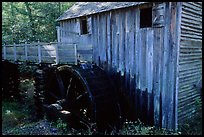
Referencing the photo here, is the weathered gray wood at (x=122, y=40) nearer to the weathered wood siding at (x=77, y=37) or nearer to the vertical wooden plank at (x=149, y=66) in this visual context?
the vertical wooden plank at (x=149, y=66)

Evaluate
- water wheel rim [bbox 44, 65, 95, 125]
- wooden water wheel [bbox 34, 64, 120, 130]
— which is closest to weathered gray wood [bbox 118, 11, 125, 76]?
wooden water wheel [bbox 34, 64, 120, 130]

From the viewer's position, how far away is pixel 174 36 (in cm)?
841

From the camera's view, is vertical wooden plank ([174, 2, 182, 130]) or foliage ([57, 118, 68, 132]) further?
foliage ([57, 118, 68, 132])

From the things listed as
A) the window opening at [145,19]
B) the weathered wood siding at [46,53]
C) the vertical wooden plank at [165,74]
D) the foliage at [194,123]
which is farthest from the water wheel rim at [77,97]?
the window opening at [145,19]

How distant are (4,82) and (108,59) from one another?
8.84 m

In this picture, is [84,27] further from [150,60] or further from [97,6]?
[150,60]

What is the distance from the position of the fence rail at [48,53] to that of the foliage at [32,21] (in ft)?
19.3

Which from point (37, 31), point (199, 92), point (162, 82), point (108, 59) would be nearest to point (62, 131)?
point (108, 59)

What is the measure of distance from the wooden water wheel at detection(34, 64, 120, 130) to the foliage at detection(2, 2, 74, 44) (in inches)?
334

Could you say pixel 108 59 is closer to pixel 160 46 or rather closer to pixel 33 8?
pixel 160 46

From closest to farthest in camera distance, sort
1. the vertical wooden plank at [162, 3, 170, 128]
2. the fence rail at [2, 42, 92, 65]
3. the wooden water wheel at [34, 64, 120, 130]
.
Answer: the vertical wooden plank at [162, 3, 170, 128] < the wooden water wheel at [34, 64, 120, 130] < the fence rail at [2, 42, 92, 65]

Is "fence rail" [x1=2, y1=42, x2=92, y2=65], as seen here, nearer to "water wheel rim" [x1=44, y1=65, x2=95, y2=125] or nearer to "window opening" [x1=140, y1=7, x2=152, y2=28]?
"water wheel rim" [x1=44, y1=65, x2=95, y2=125]

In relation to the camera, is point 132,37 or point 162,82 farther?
point 132,37

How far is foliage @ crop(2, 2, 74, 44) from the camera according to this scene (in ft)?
63.5
